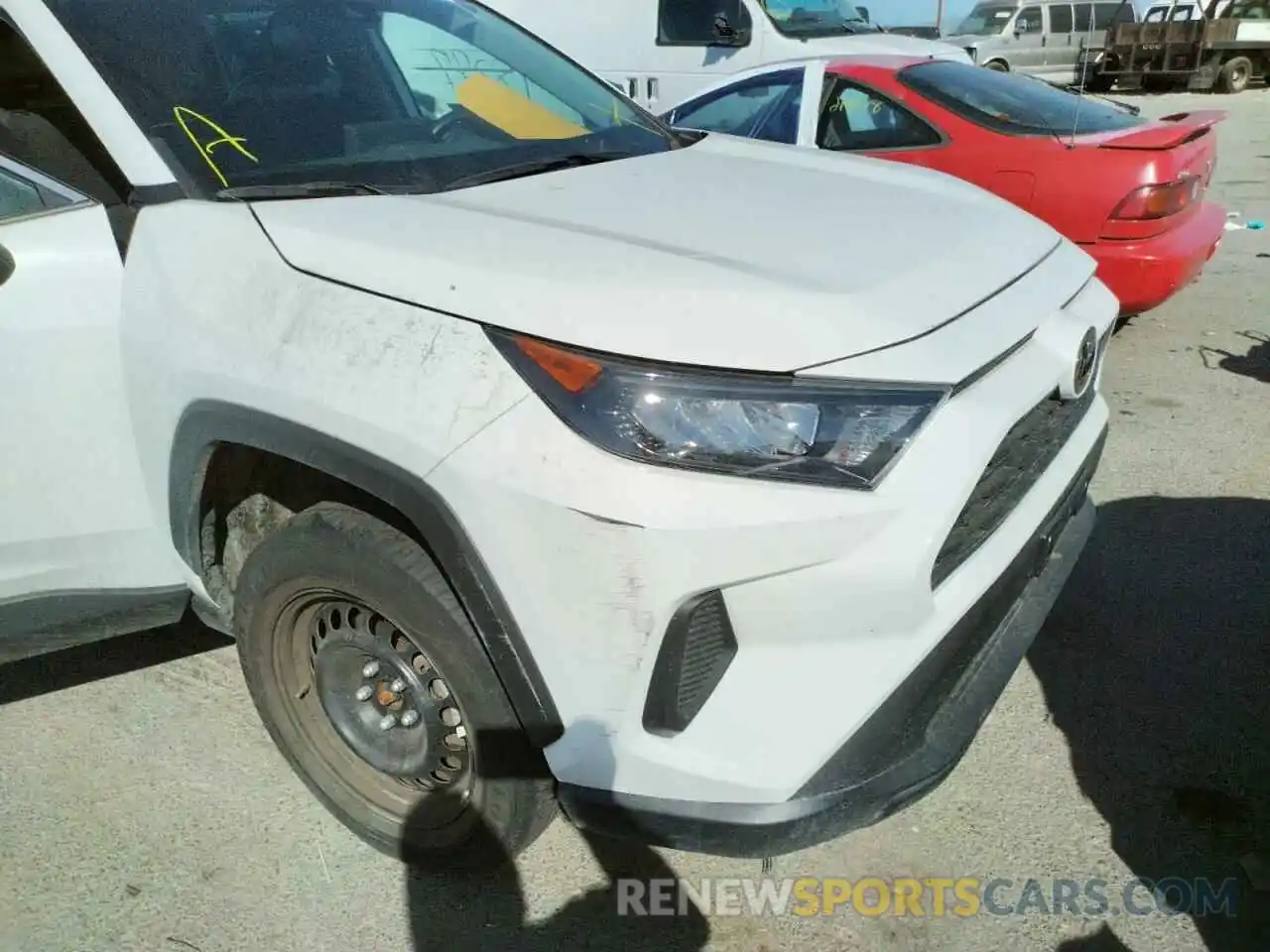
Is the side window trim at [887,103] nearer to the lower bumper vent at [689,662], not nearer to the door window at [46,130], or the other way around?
the door window at [46,130]

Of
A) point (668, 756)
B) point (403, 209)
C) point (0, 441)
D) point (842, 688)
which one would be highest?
point (403, 209)

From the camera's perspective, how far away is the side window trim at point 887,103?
5.27 m

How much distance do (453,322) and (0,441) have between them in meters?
1.10

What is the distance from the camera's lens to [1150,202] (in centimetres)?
466

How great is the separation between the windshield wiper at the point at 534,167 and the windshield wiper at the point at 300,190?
0.60 ft

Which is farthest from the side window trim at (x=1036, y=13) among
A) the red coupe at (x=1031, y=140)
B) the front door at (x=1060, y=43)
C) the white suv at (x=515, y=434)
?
the white suv at (x=515, y=434)

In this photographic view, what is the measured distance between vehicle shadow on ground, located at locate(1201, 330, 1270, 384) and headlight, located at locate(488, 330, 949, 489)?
4.24 m

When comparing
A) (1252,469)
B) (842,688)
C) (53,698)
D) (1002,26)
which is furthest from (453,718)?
(1002,26)

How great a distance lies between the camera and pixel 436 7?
10.5 ft

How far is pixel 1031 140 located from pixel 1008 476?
3.61m

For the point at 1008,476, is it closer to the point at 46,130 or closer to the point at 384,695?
the point at 384,695

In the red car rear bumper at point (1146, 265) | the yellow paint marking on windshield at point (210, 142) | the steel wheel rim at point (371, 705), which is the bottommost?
the steel wheel rim at point (371, 705)

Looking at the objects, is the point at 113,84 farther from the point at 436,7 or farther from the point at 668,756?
the point at 668,756

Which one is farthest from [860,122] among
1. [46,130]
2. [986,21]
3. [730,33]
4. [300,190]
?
[986,21]
